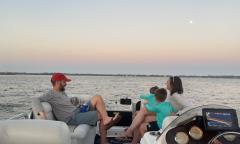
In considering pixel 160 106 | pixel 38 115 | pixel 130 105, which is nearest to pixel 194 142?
pixel 160 106

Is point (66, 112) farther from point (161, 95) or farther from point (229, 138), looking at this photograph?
point (229, 138)

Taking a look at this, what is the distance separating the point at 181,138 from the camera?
260cm

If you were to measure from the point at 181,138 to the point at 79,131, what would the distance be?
6.38 ft

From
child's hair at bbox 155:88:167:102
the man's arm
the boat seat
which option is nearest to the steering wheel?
the boat seat

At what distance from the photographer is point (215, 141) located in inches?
96.7

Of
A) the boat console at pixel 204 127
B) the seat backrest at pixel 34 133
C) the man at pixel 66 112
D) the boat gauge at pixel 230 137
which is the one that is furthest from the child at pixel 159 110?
the seat backrest at pixel 34 133

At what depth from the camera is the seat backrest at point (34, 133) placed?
8.55 ft

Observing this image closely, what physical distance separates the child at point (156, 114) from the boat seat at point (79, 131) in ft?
1.83

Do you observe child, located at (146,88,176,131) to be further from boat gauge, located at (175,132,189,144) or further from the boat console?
boat gauge, located at (175,132,189,144)

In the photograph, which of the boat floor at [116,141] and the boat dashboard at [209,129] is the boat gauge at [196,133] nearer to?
the boat dashboard at [209,129]

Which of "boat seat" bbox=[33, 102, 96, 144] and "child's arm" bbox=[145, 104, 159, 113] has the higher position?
"child's arm" bbox=[145, 104, 159, 113]

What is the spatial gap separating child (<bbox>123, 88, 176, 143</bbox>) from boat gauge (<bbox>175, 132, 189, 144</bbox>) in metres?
1.98

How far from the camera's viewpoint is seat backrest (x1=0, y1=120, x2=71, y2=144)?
8.55 feet

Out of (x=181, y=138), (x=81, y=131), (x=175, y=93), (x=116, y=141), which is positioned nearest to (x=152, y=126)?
(x=175, y=93)
